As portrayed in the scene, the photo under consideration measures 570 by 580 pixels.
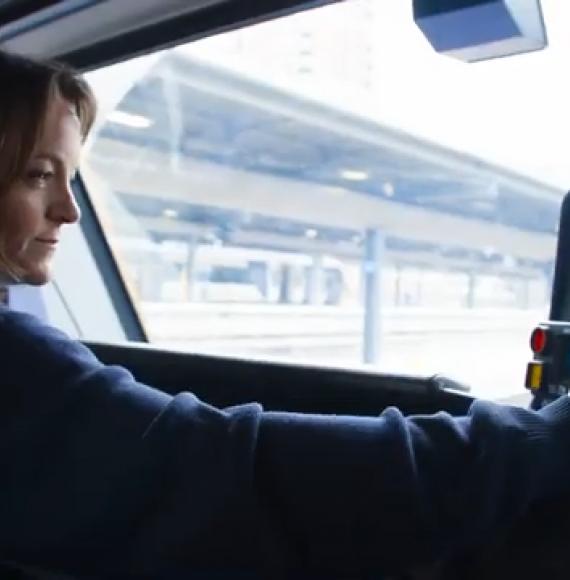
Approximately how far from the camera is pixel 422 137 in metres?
1.93

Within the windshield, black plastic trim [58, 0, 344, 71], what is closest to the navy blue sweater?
the windshield

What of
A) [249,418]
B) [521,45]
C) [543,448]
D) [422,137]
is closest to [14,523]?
[249,418]

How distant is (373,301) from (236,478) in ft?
5.25

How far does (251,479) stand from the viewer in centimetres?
70

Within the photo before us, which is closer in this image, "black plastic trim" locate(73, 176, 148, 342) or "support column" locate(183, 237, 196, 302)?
"support column" locate(183, 237, 196, 302)

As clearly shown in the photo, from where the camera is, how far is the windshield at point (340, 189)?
164 centimetres

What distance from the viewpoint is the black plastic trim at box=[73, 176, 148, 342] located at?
2.86 metres

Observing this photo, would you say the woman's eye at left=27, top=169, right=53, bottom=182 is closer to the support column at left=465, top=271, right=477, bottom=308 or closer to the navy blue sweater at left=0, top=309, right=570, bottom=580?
the navy blue sweater at left=0, top=309, right=570, bottom=580

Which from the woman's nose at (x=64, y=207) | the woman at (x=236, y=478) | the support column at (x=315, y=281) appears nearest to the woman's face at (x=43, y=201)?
the woman's nose at (x=64, y=207)

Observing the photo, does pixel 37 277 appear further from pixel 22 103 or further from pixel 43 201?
pixel 22 103

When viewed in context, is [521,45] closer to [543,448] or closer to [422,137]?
[422,137]

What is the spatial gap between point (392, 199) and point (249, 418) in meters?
1.59

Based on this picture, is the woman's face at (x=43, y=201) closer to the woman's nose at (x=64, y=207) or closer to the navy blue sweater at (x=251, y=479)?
the woman's nose at (x=64, y=207)

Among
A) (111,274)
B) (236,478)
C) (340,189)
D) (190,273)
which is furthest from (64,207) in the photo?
(111,274)
